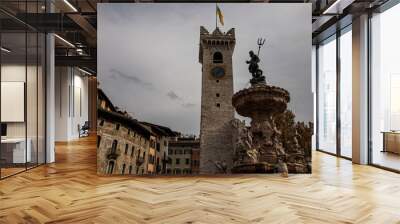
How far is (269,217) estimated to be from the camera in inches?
169

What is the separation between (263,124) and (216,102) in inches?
39.0

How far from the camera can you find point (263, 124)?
6992 millimetres

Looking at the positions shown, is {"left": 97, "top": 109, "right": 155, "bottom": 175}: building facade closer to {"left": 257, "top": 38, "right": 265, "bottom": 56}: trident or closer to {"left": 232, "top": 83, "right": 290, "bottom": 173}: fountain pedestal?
{"left": 232, "top": 83, "right": 290, "bottom": 173}: fountain pedestal

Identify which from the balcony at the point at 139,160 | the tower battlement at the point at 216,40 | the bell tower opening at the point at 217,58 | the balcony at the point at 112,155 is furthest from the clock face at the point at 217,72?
the balcony at the point at 112,155

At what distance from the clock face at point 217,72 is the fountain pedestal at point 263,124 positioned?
0.47m

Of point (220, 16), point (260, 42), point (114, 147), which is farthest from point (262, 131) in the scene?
point (114, 147)

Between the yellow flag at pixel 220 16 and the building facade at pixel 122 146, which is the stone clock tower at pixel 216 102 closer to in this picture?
the yellow flag at pixel 220 16

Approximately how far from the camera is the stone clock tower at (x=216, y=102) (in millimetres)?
6973

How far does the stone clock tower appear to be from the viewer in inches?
275

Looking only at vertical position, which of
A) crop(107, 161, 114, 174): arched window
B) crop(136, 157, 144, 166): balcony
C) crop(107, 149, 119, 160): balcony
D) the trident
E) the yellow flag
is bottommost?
crop(107, 161, 114, 174): arched window

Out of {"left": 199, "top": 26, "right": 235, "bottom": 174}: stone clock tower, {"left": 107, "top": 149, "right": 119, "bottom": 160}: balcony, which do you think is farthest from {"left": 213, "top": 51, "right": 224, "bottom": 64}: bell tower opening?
{"left": 107, "top": 149, "right": 119, "bottom": 160}: balcony

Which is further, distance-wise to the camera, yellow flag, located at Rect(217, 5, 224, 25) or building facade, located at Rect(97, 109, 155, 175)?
yellow flag, located at Rect(217, 5, 224, 25)

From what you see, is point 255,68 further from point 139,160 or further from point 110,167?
point 110,167

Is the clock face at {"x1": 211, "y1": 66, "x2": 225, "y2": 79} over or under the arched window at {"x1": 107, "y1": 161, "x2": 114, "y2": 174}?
over
